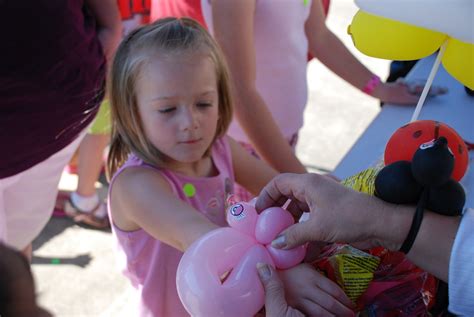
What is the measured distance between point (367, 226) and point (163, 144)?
0.52m

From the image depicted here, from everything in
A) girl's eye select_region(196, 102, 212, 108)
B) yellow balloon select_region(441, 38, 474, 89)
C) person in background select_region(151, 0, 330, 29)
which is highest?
yellow balloon select_region(441, 38, 474, 89)

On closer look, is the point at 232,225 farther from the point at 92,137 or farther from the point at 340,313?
the point at 92,137

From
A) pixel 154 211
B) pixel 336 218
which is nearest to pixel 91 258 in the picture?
pixel 154 211

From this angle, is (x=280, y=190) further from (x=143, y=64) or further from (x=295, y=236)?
(x=143, y=64)

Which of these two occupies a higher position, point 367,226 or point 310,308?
point 367,226

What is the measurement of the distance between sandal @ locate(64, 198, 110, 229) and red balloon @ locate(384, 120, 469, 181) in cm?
172

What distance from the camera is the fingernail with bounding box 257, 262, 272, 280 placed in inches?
30.5

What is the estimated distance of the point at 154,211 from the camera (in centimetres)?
107

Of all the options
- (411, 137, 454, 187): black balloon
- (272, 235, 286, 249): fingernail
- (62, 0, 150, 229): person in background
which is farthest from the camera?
(62, 0, 150, 229): person in background

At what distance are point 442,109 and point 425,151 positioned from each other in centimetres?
93

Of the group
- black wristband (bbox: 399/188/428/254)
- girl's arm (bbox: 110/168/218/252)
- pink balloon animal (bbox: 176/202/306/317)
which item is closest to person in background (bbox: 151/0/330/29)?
girl's arm (bbox: 110/168/218/252)

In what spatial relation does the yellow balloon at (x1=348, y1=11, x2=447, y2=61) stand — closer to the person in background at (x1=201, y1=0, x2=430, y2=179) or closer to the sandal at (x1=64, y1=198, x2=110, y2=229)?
the person in background at (x1=201, y1=0, x2=430, y2=179)

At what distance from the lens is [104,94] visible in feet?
5.22

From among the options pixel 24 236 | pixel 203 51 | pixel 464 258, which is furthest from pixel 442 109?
pixel 24 236
